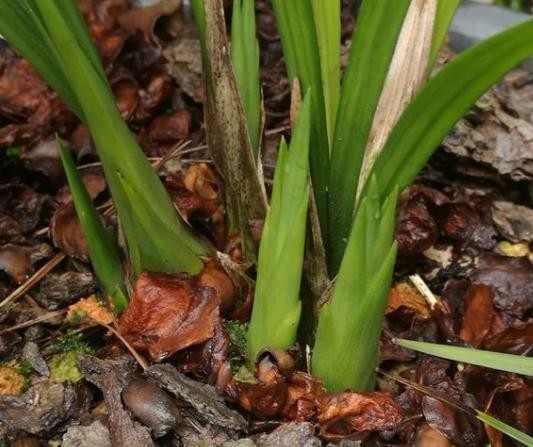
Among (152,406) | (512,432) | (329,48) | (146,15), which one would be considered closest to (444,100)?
(329,48)

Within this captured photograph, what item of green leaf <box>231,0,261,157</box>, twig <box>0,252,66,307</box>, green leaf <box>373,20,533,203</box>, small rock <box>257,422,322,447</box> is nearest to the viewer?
green leaf <box>373,20,533,203</box>

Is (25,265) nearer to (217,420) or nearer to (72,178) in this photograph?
(72,178)

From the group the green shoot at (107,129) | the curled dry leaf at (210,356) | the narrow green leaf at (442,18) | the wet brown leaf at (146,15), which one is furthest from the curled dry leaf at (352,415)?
the wet brown leaf at (146,15)

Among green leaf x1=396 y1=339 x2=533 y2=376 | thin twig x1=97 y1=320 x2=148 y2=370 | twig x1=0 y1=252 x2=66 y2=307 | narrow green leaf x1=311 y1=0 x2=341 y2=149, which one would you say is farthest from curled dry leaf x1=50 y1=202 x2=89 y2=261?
green leaf x1=396 y1=339 x2=533 y2=376

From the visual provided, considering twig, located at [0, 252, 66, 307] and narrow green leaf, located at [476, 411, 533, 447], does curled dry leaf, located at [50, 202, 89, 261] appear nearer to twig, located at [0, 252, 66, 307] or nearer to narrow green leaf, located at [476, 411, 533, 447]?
twig, located at [0, 252, 66, 307]

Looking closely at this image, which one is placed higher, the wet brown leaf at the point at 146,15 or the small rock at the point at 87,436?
the wet brown leaf at the point at 146,15

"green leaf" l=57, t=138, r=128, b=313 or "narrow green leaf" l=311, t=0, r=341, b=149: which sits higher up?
"narrow green leaf" l=311, t=0, r=341, b=149

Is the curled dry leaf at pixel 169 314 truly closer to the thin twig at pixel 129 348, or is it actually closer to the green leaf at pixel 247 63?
the thin twig at pixel 129 348
